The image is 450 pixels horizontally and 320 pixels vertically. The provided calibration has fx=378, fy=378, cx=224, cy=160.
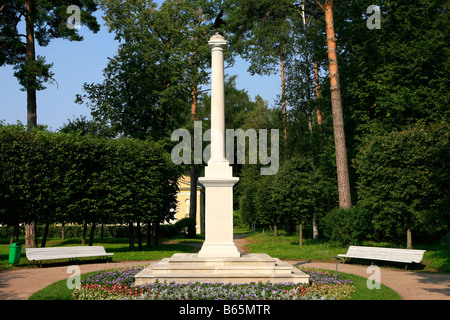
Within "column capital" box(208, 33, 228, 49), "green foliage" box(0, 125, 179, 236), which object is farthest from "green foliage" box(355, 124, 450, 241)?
"green foliage" box(0, 125, 179, 236)

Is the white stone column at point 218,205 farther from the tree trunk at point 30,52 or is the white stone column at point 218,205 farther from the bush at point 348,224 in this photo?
the tree trunk at point 30,52

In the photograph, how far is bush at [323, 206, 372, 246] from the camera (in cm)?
1738

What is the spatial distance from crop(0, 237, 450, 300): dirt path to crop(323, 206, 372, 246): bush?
9.87 feet

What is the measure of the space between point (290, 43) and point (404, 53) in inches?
445

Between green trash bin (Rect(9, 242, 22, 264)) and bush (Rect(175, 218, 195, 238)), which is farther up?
green trash bin (Rect(9, 242, 22, 264))

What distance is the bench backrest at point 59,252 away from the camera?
1427 centimetres

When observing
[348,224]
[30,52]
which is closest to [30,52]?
[30,52]

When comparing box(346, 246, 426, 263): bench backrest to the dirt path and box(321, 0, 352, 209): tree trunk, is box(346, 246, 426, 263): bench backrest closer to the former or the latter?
the dirt path

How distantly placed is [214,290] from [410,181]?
11.2 m

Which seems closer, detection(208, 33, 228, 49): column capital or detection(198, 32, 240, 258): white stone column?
detection(198, 32, 240, 258): white stone column

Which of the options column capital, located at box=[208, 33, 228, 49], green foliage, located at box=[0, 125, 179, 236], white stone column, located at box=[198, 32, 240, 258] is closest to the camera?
white stone column, located at box=[198, 32, 240, 258]

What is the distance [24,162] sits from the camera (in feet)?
55.2

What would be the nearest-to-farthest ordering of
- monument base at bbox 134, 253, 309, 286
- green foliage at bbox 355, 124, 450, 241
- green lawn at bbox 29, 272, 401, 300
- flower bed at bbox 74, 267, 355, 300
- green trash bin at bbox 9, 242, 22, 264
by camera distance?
1. flower bed at bbox 74, 267, 355, 300
2. green lawn at bbox 29, 272, 401, 300
3. monument base at bbox 134, 253, 309, 286
4. green trash bin at bbox 9, 242, 22, 264
5. green foliage at bbox 355, 124, 450, 241

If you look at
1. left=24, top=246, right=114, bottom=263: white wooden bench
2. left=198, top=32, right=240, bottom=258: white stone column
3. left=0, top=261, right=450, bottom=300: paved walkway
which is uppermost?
left=198, top=32, right=240, bottom=258: white stone column
